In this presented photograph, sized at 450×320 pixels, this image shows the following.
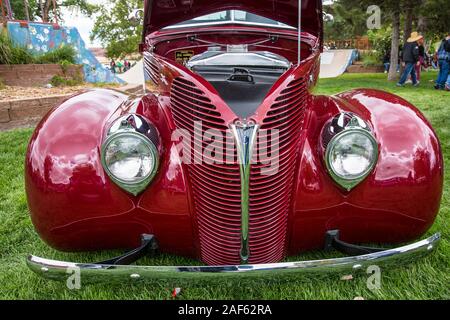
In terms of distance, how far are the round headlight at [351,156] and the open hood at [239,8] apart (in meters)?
1.45

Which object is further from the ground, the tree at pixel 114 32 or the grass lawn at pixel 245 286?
the tree at pixel 114 32

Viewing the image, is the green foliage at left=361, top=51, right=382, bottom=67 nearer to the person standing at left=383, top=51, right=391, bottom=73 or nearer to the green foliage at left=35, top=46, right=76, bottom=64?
the person standing at left=383, top=51, right=391, bottom=73

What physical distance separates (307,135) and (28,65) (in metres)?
7.64

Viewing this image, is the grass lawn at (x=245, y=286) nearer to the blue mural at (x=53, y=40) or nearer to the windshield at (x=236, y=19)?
the windshield at (x=236, y=19)

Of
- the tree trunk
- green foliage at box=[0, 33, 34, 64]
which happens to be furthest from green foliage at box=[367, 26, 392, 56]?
green foliage at box=[0, 33, 34, 64]

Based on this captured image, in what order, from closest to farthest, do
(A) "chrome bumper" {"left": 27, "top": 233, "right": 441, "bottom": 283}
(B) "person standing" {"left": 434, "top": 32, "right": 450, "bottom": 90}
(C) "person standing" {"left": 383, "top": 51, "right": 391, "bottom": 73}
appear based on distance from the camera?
(A) "chrome bumper" {"left": 27, "top": 233, "right": 441, "bottom": 283}, (B) "person standing" {"left": 434, "top": 32, "right": 450, "bottom": 90}, (C) "person standing" {"left": 383, "top": 51, "right": 391, "bottom": 73}

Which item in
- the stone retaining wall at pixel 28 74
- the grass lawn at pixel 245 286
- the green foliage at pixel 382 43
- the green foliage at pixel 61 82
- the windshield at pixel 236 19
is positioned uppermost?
the green foliage at pixel 382 43

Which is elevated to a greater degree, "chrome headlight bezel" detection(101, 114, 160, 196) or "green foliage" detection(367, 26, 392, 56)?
"green foliage" detection(367, 26, 392, 56)

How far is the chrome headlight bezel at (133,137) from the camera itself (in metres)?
1.68

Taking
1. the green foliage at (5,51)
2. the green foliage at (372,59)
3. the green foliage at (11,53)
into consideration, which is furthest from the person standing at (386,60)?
the green foliage at (5,51)

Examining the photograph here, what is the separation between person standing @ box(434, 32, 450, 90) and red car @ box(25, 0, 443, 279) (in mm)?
9616

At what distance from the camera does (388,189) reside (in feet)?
6.01

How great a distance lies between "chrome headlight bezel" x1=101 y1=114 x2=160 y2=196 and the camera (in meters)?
1.68

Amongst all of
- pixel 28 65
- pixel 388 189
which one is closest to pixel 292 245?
pixel 388 189
